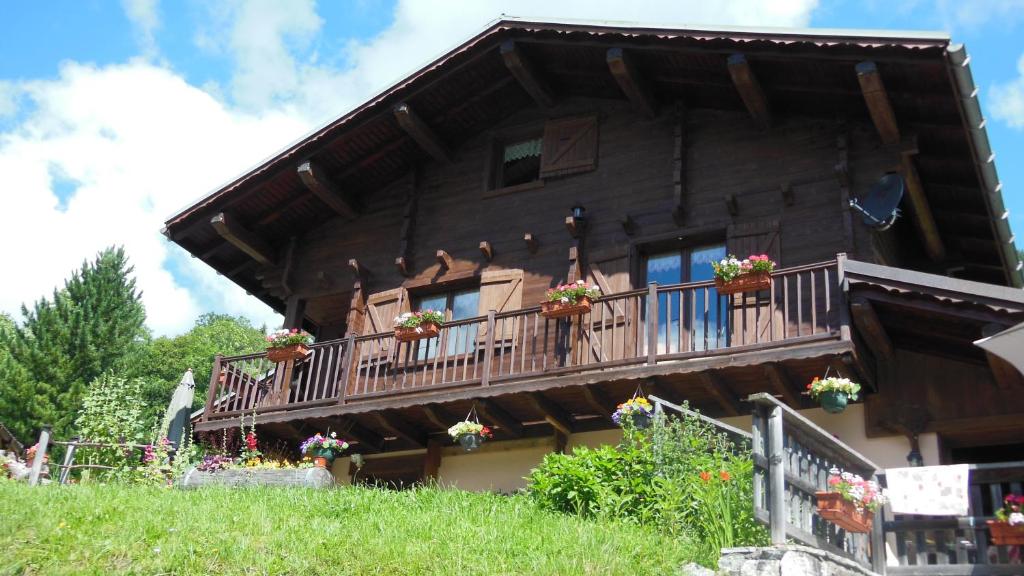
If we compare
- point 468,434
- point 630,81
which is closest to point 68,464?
point 468,434

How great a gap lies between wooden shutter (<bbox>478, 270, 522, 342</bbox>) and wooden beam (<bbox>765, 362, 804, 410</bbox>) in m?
3.92

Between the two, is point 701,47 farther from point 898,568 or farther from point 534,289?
point 898,568

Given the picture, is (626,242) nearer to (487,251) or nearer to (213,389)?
(487,251)

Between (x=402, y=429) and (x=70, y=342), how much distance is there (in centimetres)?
1829

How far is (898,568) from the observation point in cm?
881

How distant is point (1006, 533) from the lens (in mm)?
8180

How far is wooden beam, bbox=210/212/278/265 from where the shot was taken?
1630 centimetres

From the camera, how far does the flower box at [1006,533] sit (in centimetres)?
811

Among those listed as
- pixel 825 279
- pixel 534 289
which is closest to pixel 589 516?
pixel 825 279

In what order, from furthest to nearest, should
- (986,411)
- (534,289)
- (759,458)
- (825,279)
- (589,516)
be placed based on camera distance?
(534,289) → (825,279) → (986,411) → (589,516) → (759,458)

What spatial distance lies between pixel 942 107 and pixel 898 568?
5776 mm

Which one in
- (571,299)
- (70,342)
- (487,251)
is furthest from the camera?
(70,342)

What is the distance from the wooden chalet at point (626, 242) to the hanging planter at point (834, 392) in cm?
30

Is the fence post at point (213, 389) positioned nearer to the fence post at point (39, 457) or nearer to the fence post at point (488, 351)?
the fence post at point (39, 457)
